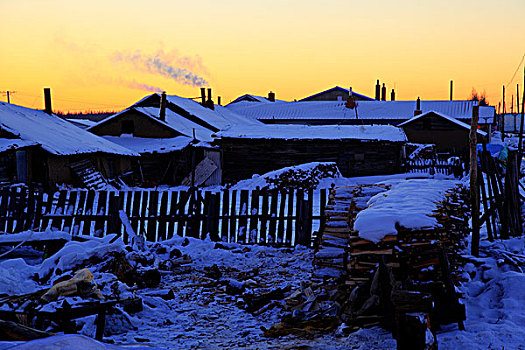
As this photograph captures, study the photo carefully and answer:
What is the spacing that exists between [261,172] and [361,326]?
23510 millimetres

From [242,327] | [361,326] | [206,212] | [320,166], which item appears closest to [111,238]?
[206,212]

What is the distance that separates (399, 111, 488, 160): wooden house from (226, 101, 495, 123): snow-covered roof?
36.5 ft

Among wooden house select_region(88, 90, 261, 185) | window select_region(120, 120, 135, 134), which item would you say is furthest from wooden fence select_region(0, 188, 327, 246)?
window select_region(120, 120, 135, 134)

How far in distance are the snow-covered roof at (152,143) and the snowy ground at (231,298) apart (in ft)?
66.4

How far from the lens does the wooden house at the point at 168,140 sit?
2975 cm

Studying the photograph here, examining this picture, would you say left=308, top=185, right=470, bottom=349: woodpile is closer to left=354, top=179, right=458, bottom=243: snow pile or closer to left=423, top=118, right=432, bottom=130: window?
left=354, top=179, right=458, bottom=243: snow pile

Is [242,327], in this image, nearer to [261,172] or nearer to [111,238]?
[111,238]

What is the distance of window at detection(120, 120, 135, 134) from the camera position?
34634 millimetres

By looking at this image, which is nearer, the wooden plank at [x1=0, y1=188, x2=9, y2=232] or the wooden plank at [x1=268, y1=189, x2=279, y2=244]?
the wooden plank at [x1=268, y1=189, x2=279, y2=244]

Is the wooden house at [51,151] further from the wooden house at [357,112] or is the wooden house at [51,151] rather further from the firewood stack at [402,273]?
the wooden house at [357,112]

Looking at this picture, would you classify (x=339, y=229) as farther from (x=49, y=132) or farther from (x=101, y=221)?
(x=49, y=132)

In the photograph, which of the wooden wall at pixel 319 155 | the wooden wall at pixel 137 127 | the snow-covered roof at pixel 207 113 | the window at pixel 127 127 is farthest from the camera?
the snow-covered roof at pixel 207 113

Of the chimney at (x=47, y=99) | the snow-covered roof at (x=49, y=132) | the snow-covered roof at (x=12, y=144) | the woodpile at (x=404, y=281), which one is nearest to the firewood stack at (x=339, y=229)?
the woodpile at (x=404, y=281)

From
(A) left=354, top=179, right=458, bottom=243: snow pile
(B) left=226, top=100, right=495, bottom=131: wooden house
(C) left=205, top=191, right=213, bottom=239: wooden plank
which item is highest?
(B) left=226, top=100, right=495, bottom=131: wooden house
